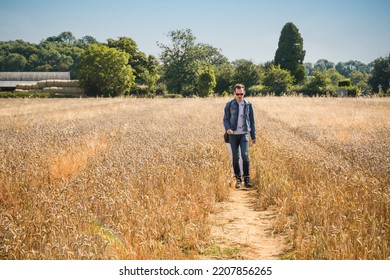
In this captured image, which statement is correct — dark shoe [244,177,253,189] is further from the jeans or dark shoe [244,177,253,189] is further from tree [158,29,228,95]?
tree [158,29,228,95]

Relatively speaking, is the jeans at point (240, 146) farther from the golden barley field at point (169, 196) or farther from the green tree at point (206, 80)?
the green tree at point (206, 80)

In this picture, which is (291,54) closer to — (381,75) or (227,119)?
(381,75)

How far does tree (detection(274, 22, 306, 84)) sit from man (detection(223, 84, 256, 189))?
6247 cm

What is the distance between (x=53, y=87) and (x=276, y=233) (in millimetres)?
62784

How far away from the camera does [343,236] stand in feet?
12.9

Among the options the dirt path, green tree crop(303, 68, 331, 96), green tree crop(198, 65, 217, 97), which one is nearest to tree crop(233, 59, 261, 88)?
green tree crop(198, 65, 217, 97)

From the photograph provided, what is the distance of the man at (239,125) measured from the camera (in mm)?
7871

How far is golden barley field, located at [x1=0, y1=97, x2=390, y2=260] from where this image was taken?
4023mm

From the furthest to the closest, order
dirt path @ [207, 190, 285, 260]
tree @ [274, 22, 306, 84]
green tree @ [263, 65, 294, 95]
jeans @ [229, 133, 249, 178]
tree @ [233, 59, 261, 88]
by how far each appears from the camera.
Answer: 1. tree @ [274, 22, 306, 84]
2. tree @ [233, 59, 261, 88]
3. green tree @ [263, 65, 294, 95]
4. jeans @ [229, 133, 249, 178]
5. dirt path @ [207, 190, 285, 260]

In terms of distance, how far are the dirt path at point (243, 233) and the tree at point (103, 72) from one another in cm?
5386

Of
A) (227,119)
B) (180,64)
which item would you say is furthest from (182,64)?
(227,119)

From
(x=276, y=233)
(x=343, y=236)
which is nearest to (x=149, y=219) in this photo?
(x=276, y=233)

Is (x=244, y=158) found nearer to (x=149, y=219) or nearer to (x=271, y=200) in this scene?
(x=271, y=200)

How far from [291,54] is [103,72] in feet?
116
